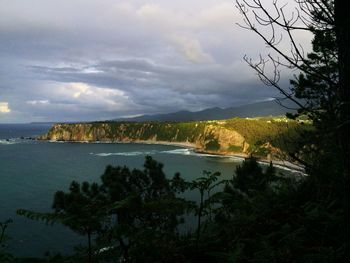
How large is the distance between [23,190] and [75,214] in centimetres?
8280

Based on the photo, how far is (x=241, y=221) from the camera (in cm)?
995

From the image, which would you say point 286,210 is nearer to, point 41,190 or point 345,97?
point 345,97

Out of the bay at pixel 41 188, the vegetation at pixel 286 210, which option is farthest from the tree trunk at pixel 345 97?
the bay at pixel 41 188

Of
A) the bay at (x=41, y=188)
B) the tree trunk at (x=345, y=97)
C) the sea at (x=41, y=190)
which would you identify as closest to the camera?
the tree trunk at (x=345, y=97)

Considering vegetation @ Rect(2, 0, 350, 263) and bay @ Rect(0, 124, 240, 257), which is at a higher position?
vegetation @ Rect(2, 0, 350, 263)

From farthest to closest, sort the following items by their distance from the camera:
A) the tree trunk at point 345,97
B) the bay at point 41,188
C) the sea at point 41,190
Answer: the bay at point 41,188, the sea at point 41,190, the tree trunk at point 345,97

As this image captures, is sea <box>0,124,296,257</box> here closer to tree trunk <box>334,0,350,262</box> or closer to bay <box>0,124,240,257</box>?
bay <box>0,124,240,257</box>

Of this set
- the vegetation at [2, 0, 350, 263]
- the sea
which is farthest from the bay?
the vegetation at [2, 0, 350, 263]

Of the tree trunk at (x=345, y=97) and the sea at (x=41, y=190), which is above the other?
the tree trunk at (x=345, y=97)

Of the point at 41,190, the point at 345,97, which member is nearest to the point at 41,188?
the point at 41,190

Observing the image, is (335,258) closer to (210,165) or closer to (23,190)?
(23,190)

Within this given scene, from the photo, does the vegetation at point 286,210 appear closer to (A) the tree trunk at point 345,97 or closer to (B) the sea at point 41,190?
(A) the tree trunk at point 345,97

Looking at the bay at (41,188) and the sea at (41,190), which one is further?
the bay at (41,188)

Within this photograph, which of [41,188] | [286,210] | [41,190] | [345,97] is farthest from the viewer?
[41,188]
